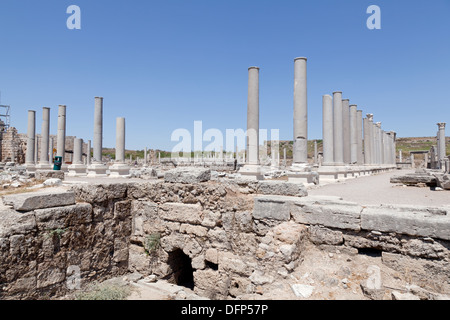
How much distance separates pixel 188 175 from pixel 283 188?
213cm

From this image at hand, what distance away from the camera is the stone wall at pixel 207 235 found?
12.8ft

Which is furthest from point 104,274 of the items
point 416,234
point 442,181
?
point 442,181

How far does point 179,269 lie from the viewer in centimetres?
691

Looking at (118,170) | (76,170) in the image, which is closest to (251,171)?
(118,170)

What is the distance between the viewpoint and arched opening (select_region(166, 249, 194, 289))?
262 inches

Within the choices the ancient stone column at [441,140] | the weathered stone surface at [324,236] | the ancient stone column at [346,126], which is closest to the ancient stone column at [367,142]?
the ancient stone column at [441,140]

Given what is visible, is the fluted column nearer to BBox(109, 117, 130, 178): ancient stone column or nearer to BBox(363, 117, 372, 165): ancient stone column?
BBox(363, 117, 372, 165): ancient stone column

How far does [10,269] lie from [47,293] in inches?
34.7

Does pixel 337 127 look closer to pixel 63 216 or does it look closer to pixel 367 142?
pixel 367 142

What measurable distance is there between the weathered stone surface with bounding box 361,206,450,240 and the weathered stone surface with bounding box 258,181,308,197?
1.21 meters

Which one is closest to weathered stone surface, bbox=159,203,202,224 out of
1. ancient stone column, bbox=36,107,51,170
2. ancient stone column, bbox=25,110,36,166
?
ancient stone column, bbox=36,107,51,170

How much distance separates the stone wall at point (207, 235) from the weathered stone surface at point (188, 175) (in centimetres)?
16
